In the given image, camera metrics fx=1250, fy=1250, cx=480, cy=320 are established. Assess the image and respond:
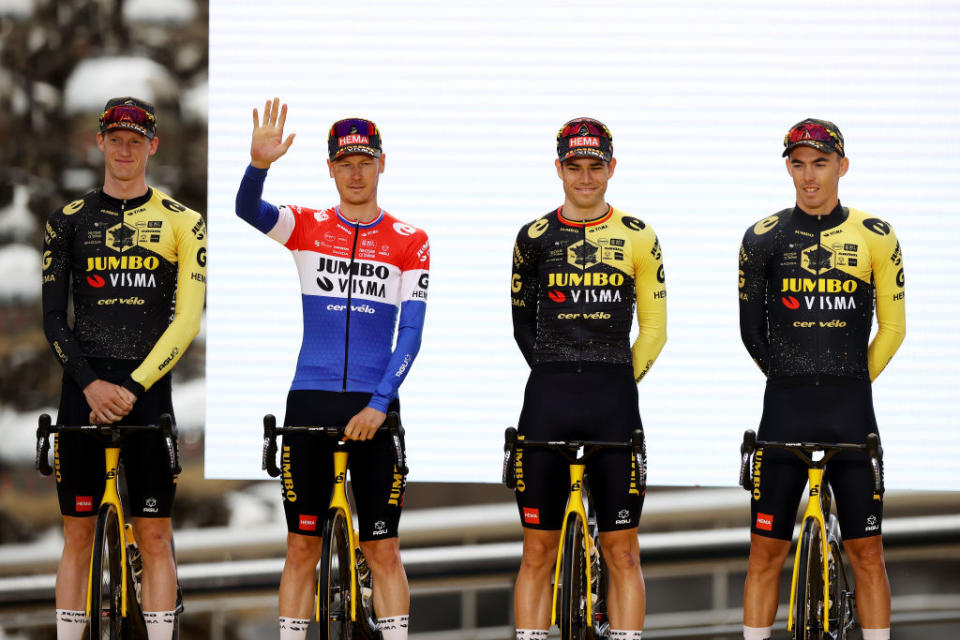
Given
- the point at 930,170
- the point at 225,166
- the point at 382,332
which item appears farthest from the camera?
the point at 225,166

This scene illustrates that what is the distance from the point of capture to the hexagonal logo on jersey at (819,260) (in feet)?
13.6

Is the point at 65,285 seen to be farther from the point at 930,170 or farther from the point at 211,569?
the point at 930,170

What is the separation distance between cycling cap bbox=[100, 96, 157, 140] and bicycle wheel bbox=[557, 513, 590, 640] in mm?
1971

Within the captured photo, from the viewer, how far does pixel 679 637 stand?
5793 mm

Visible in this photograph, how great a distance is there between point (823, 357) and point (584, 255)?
859 mm

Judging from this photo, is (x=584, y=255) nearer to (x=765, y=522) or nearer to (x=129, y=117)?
(x=765, y=522)

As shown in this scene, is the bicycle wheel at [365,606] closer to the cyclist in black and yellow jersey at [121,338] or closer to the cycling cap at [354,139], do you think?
the cyclist in black and yellow jersey at [121,338]

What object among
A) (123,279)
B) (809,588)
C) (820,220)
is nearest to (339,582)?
(123,279)

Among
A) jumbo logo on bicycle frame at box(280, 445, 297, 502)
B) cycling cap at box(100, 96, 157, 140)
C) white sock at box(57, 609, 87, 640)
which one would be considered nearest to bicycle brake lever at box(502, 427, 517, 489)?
jumbo logo on bicycle frame at box(280, 445, 297, 502)

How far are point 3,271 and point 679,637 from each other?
11.9ft

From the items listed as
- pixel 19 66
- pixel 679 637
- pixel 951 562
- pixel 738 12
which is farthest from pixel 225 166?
pixel 951 562

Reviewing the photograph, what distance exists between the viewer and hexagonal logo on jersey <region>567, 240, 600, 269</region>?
13.7ft

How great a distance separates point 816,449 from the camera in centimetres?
400

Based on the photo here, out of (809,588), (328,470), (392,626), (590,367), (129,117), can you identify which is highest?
(129,117)
